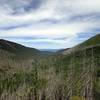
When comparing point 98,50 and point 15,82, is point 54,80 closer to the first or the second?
point 15,82

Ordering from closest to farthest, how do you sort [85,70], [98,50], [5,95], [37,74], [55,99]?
[55,99] → [5,95] → [85,70] → [37,74] → [98,50]

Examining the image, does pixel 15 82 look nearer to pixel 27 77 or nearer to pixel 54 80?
pixel 27 77

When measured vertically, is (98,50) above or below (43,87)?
above

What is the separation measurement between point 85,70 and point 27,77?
11408mm

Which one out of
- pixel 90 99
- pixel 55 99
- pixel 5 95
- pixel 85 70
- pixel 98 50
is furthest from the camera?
pixel 98 50

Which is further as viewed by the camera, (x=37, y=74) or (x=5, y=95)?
(x=37, y=74)

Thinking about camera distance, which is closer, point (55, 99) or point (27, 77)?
point (55, 99)

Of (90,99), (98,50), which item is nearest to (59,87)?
(90,99)

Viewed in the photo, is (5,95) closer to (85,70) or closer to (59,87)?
(59,87)

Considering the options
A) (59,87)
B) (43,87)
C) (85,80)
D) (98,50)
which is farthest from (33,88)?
(98,50)

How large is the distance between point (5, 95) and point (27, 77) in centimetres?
1054

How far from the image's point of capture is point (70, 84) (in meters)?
37.4

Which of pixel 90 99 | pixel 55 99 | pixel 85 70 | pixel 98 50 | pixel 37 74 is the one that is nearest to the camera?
pixel 90 99

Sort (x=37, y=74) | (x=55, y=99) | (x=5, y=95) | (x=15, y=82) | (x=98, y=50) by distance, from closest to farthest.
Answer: (x=55, y=99) < (x=5, y=95) < (x=15, y=82) < (x=37, y=74) < (x=98, y=50)
